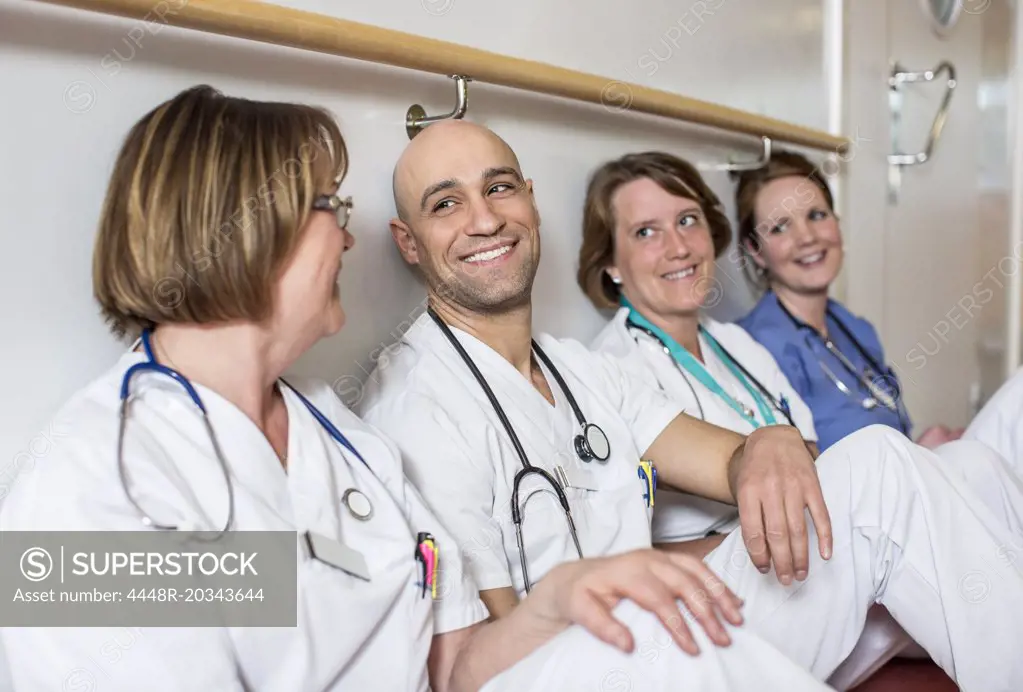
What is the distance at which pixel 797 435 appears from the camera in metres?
1.27

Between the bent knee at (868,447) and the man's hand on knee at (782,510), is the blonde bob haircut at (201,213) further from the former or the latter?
the bent knee at (868,447)

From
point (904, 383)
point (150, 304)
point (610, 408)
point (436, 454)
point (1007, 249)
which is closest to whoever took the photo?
point (150, 304)

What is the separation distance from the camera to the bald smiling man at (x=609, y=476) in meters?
1.12

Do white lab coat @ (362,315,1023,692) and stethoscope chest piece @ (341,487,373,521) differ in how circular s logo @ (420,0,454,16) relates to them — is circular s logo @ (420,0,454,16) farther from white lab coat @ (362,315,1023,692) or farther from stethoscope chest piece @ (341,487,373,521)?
stethoscope chest piece @ (341,487,373,521)

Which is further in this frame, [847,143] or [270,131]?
[847,143]

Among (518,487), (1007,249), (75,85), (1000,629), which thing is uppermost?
(1007,249)

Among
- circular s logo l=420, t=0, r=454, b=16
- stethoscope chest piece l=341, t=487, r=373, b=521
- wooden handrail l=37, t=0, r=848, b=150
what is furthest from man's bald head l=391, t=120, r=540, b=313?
stethoscope chest piece l=341, t=487, r=373, b=521

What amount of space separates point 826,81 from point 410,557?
2.19m

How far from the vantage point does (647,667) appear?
0.90m

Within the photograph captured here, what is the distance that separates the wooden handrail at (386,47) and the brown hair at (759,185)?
0.39 meters

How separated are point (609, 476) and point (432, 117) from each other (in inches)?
23.7

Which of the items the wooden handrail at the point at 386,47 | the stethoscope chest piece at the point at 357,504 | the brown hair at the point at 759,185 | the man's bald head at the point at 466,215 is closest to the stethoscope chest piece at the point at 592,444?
the man's bald head at the point at 466,215

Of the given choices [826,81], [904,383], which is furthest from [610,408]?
[904,383]

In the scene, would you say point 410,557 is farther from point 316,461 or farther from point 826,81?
point 826,81
